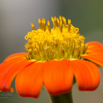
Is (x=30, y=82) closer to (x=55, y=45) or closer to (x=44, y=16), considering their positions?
(x=55, y=45)

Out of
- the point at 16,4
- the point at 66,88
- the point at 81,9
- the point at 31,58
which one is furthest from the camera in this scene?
the point at 81,9

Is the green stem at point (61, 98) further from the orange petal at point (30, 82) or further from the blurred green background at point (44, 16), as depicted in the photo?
the blurred green background at point (44, 16)

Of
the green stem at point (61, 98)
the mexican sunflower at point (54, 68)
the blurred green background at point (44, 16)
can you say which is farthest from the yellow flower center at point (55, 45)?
the blurred green background at point (44, 16)

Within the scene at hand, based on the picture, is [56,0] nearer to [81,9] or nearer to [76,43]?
[81,9]

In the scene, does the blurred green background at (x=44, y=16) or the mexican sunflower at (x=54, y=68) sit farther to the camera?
the blurred green background at (x=44, y=16)

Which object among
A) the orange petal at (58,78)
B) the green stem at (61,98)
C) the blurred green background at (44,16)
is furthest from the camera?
the blurred green background at (44,16)

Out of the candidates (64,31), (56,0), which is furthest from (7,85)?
(56,0)

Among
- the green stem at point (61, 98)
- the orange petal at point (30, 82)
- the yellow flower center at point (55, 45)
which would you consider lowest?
the green stem at point (61, 98)
